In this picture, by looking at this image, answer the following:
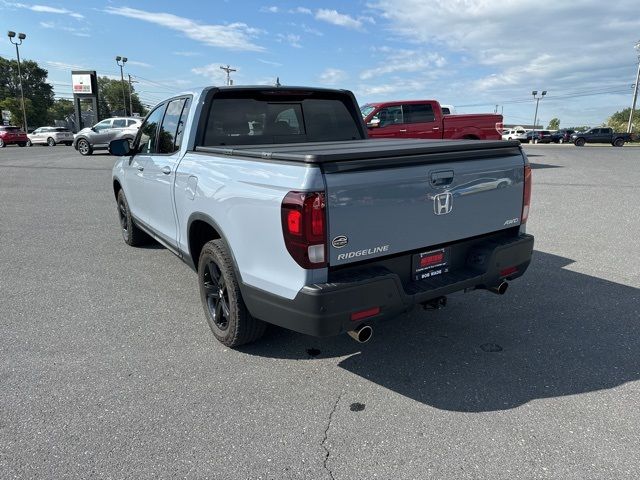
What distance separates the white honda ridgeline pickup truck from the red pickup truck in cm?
1010

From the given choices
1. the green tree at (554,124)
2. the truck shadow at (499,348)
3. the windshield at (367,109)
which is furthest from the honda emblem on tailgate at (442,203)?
the green tree at (554,124)

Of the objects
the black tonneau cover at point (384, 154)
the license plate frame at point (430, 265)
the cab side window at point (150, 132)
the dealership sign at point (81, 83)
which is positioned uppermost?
the dealership sign at point (81, 83)

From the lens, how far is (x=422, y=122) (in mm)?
14445

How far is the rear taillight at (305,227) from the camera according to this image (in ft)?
8.03

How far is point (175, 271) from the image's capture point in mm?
5332

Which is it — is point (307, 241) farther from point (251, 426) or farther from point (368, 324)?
point (251, 426)

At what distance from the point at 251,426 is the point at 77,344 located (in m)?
1.82

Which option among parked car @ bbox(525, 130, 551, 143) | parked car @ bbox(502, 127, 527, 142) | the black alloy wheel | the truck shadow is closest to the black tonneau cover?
the black alloy wheel

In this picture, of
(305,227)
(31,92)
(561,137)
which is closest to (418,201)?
(305,227)

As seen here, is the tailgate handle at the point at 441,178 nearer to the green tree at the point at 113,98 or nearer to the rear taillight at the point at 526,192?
the rear taillight at the point at 526,192

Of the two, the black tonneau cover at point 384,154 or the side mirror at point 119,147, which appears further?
the side mirror at point 119,147

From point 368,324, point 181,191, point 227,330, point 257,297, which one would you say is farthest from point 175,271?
point 368,324

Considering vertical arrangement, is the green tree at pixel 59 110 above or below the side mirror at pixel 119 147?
above

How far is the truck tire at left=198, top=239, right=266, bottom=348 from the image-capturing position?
319cm
